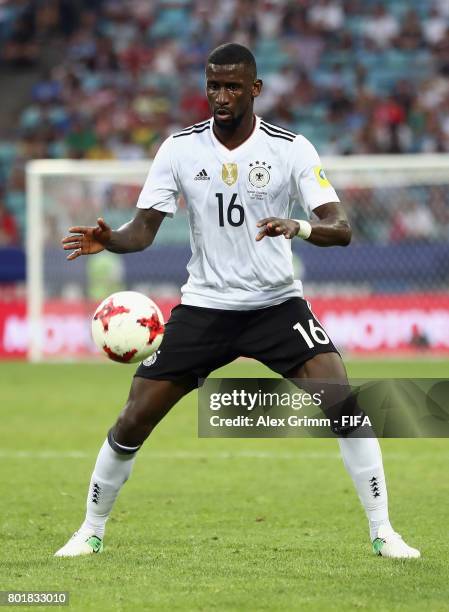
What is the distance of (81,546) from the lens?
6941 mm

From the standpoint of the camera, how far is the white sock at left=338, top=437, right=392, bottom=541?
6789 millimetres

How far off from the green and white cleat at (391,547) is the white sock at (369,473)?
0.17ft

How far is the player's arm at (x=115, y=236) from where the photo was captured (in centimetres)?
664

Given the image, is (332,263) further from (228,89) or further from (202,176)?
(228,89)

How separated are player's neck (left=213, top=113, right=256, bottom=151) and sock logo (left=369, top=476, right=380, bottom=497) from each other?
1.88m

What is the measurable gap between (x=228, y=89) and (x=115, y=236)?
3.12ft

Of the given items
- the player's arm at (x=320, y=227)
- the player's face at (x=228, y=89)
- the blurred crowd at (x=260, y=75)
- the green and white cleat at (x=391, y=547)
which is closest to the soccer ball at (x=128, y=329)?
the player's arm at (x=320, y=227)

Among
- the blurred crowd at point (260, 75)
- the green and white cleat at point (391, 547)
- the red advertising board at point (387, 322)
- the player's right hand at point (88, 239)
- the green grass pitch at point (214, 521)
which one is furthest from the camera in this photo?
the blurred crowd at point (260, 75)

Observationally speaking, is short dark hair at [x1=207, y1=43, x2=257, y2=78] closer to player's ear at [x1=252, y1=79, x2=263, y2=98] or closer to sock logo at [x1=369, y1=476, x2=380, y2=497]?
player's ear at [x1=252, y1=79, x2=263, y2=98]

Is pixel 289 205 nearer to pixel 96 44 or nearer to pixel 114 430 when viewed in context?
pixel 114 430

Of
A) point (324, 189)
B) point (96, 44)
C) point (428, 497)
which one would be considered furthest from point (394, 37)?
point (324, 189)

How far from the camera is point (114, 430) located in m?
6.89

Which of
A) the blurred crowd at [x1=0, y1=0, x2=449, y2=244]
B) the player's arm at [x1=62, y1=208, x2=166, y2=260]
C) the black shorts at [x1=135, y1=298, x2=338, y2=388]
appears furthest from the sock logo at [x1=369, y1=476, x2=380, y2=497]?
the blurred crowd at [x1=0, y1=0, x2=449, y2=244]

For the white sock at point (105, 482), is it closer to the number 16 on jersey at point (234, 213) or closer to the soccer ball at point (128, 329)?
the soccer ball at point (128, 329)
